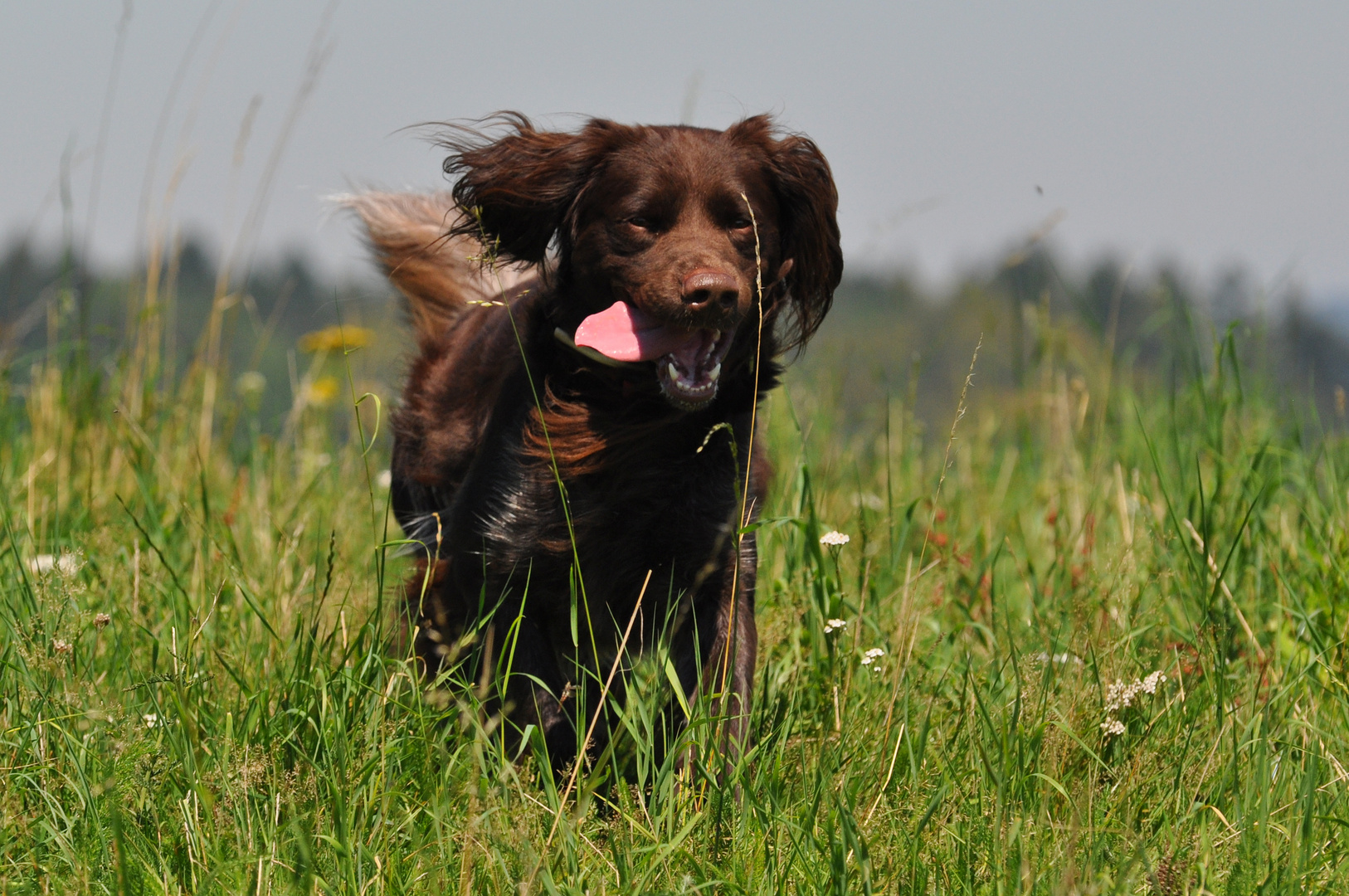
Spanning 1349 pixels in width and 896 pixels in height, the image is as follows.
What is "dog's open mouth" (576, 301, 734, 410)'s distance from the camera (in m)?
2.86

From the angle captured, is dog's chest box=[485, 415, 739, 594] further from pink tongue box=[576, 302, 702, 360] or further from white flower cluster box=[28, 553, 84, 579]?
white flower cluster box=[28, 553, 84, 579]

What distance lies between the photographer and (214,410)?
500cm

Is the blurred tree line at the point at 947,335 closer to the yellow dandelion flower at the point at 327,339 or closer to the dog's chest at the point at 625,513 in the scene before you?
the yellow dandelion flower at the point at 327,339

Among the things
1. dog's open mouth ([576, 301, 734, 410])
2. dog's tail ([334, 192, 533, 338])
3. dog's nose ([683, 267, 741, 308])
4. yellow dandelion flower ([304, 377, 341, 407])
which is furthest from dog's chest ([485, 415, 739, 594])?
yellow dandelion flower ([304, 377, 341, 407])

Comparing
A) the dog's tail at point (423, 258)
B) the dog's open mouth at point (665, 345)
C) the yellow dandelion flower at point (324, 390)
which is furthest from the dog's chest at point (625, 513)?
the yellow dandelion flower at point (324, 390)

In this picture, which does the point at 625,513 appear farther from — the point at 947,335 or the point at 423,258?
the point at 947,335

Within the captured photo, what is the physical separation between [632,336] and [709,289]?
252 millimetres

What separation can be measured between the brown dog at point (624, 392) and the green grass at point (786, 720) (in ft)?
0.67

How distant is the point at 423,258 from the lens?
14.2 ft

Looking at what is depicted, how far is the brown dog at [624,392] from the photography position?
2.93 metres

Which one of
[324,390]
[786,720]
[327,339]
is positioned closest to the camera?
[786,720]

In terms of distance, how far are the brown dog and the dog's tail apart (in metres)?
0.79

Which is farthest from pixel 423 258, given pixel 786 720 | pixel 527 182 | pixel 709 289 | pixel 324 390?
pixel 786 720

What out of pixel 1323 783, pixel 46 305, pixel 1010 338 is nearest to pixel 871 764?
pixel 1323 783
